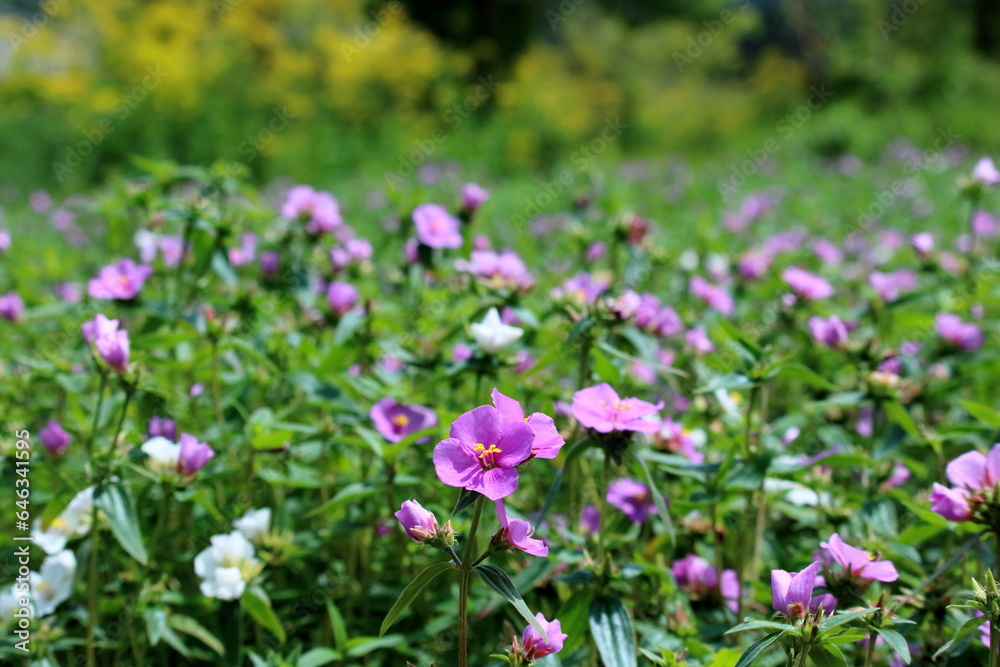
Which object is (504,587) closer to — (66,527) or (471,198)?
(66,527)

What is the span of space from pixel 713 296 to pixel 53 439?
1.84 metres

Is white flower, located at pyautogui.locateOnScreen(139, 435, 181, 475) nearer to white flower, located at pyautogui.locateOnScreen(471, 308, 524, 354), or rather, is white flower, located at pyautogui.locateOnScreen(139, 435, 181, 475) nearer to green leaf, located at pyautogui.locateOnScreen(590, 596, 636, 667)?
white flower, located at pyautogui.locateOnScreen(471, 308, 524, 354)

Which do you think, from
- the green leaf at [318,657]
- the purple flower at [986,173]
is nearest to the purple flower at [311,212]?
the green leaf at [318,657]

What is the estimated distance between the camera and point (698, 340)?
2.11m

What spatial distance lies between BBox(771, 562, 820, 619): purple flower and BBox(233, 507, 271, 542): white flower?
0.97 meters

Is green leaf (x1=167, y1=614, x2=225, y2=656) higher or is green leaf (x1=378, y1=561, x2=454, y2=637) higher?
green leaf (x1=378, y1=561, x2=454, y2=637)

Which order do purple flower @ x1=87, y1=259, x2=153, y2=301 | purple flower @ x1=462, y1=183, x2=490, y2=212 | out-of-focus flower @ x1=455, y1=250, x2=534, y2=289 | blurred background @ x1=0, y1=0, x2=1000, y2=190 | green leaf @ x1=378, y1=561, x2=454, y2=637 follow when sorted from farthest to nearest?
1. blurred background @ x1=0, y1=0, x2=1000, y2=190
2. purple flower @ x1=462, y1=183, x2=490, y2=212
3. out-of-focus flower @ x1=455, y1=250, x2=534, y2=289
4. purple flower @ x1=87, y1=259, x2=153, y2=301
5. green leaf @ x1=378, y1=561, x2=454, y2=637

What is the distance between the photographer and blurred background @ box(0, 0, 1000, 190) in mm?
8914

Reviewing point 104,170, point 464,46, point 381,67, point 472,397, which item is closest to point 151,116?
point 104,170

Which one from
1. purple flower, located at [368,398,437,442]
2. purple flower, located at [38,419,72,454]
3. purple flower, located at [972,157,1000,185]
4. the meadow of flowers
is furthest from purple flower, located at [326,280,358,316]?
purple flower, located at [972,157,1000,185]

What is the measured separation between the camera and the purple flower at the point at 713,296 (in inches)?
94.3

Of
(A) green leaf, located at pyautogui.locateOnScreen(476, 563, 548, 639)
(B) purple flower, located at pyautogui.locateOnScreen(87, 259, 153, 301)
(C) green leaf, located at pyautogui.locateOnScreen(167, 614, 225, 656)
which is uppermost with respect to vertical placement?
(A) green leaf, located at pyautogui.locateOnScreen(476, 563, 548, 639)

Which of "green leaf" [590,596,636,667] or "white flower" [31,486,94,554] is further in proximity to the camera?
"white flower" [31,486,94,554]

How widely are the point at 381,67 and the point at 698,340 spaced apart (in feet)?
31.8
